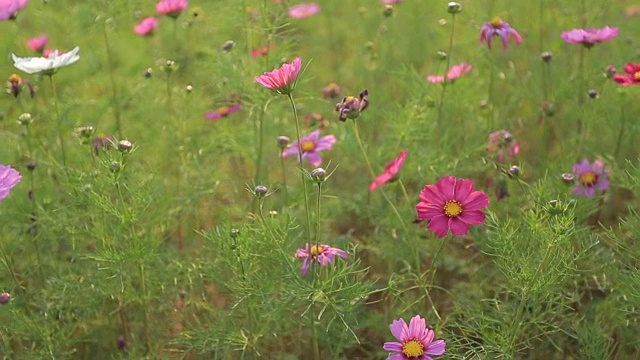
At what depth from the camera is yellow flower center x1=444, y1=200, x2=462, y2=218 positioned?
162cm

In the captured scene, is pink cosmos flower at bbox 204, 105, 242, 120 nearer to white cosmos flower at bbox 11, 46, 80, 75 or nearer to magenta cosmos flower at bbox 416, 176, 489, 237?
white cosmos flower at bbox 11, 46, 80, 75

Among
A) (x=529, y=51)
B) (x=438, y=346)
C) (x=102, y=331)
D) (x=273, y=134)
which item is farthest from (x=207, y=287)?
(x=529, y=51)

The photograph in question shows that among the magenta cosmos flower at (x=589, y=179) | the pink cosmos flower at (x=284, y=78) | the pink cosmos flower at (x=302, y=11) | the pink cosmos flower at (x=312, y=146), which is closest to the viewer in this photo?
the pink cosmos flower at (x=284, y=78)

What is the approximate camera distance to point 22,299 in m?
1.86

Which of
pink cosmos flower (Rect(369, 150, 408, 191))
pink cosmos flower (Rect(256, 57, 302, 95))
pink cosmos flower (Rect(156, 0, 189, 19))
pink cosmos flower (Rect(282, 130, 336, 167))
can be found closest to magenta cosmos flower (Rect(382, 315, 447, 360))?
pink cosmos flower (Rect(369, 150, 408, 191))

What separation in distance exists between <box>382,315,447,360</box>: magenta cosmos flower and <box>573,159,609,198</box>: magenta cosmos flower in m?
0.63

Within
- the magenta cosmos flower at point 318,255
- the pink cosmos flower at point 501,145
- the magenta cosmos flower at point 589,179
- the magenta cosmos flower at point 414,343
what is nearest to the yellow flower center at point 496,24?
the pink cosmos flower at point 501,145

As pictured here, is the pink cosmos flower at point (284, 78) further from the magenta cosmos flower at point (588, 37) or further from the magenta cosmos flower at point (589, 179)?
the magenta cosmos flower at point (588, 37)

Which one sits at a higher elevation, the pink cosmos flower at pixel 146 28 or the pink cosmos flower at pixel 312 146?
the pink cosmos flower at pixel 146 28

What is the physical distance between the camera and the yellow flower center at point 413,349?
5.16 feet

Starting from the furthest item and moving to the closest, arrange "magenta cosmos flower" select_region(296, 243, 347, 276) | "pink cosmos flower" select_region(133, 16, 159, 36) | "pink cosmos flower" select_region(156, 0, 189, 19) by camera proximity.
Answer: "pink cosmos flower" select_region(133, 16, 159, 36) < "pink cosmos flower" select_region(156, 0, 189, 19) < "magenta cosmos flower" select_region(296, 243, 347, 276)

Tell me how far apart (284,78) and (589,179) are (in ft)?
2.84

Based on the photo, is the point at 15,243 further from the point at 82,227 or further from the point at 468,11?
the point at 468,11

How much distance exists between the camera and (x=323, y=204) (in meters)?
2.29
